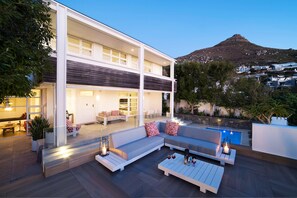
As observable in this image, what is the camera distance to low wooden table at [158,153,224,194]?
3041mm

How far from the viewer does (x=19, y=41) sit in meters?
2.44

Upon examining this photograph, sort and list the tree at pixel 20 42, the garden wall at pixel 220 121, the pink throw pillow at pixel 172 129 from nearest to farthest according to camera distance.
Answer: the tree at pixel 20 42 → the pink throw pillow at pixel 172 129 → the garden wall at pixel 220 121

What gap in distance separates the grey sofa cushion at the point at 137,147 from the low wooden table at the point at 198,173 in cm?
113

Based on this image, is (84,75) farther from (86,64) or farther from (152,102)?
(152,102)

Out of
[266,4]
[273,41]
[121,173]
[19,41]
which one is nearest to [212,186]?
[121,173]

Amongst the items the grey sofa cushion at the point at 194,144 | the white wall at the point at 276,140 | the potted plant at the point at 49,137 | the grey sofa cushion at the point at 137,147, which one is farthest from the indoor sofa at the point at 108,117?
the white wall at the point at 276,140

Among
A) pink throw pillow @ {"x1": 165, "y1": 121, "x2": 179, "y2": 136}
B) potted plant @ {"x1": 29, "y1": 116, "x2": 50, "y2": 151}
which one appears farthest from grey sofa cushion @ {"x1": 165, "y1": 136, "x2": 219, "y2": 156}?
potted plant @ {"x1": 29, "y1": 116, "x2": 50, "y2": 151}

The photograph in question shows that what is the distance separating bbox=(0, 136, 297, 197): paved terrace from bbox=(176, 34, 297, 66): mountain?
45.3 ft

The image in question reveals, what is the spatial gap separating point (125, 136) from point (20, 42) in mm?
3999

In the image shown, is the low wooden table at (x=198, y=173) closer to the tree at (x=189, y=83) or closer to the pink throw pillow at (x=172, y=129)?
the pink throw pillow at (x=172, y=129)

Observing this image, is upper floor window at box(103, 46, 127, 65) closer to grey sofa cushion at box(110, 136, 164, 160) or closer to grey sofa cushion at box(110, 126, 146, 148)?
grey sofa cushion at box(110, 126, 146, 148)

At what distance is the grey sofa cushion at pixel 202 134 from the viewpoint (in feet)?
16.8

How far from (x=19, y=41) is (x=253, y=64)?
26.0 meters

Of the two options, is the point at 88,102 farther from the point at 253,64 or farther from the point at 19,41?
the point at 253,64
